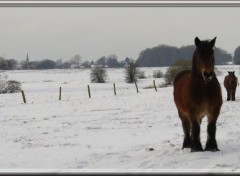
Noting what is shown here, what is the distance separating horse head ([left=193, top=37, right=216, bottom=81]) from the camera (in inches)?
234

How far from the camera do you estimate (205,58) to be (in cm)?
605

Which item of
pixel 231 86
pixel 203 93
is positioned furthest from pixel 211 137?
pixel 231 86

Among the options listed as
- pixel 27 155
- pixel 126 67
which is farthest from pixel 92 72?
pixel 27 155

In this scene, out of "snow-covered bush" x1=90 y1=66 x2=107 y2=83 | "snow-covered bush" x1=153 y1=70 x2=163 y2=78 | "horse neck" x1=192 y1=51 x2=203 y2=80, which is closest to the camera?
"horse neck" x1=192 y1=51 x2=203 y2=80

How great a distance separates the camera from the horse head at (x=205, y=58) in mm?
5941

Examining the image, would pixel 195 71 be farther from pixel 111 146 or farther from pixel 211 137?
pixel 111 146

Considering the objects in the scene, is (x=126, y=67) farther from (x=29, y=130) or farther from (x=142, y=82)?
(x=29, y=130)

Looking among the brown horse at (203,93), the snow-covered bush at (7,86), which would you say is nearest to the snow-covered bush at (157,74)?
the snow-covered bush at (7,86)

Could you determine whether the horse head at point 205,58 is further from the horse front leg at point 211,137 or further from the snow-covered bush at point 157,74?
the snow-covered bush at point 157,74

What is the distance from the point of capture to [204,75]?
595cm

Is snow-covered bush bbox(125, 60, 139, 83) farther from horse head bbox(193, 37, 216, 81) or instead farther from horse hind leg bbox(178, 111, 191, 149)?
horse head bbox(193, 37, 216, 81)

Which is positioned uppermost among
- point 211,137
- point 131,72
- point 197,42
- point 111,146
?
point 197,42

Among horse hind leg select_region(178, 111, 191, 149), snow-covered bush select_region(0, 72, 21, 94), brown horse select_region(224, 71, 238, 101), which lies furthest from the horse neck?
snow-covered bush select_region(0, 72, 21, 94)

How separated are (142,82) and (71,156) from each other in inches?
1989
